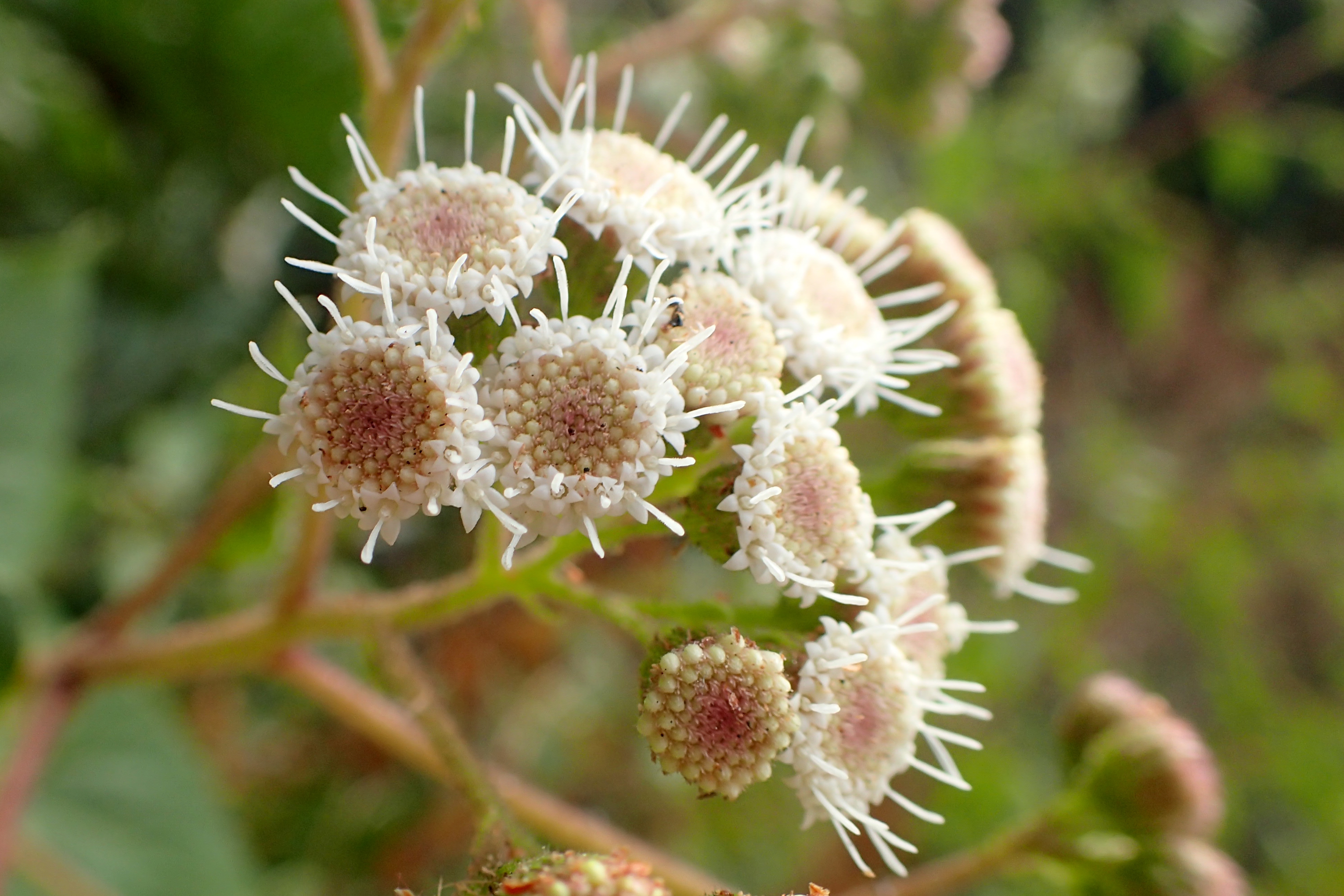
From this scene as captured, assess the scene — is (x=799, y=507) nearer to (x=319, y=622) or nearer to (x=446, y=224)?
(x=446, y=224)

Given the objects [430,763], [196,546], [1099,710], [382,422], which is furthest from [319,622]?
[1099,710]

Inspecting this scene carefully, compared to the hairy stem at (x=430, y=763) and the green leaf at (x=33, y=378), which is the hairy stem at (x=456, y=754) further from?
the green leaf at (x=33, y=378)

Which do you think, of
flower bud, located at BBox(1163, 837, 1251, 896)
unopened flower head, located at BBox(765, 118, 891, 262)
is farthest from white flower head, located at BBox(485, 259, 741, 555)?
flower bud, located at BBox(1163, 837, 1251, 896)

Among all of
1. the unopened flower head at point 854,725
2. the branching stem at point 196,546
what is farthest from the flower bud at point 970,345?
the branching stem at point 196,546

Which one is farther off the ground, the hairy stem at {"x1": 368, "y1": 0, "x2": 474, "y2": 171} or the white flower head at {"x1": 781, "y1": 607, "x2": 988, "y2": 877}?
the hairy stem at {"x1": 368, "y1": 0, "x2": 474, "y2": 171}

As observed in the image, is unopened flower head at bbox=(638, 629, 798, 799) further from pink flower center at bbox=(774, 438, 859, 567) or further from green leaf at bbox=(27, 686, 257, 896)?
green leaf at bbox=(27, 686, 257, 896)

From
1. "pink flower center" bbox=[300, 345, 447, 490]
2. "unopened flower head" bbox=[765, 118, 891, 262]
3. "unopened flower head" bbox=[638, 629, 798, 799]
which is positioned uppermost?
"unopened flower head" bbox=[765, 118, 891, 262]

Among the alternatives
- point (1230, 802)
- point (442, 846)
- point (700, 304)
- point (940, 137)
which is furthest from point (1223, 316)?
point (700, 304)

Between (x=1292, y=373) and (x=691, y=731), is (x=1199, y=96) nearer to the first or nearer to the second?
(x=1292, y=373)
